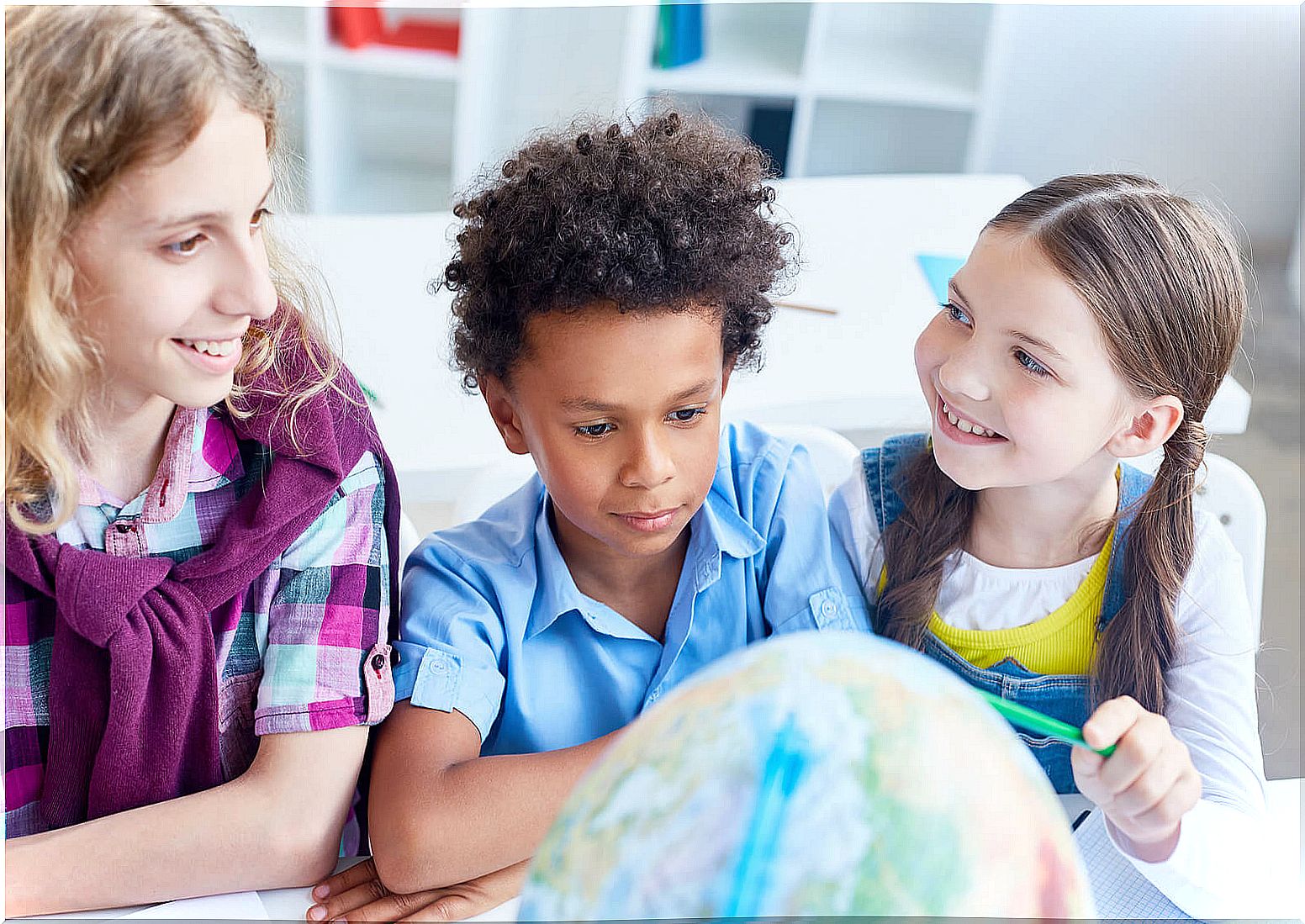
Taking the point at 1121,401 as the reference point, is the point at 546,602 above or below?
below

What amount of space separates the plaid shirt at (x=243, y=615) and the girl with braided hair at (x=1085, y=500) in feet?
1.45

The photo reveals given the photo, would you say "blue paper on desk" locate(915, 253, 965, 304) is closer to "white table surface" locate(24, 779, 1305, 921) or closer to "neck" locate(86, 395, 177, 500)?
"white table surface" locate(24, 779, 1305, 921)

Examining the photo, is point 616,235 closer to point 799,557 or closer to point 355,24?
point 799,557

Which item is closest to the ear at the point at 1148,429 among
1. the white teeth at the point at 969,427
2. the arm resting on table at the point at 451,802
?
the white teeth at the point at 969,427

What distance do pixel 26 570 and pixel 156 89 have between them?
13.4 inches

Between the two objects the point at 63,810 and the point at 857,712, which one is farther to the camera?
the point at 63,810

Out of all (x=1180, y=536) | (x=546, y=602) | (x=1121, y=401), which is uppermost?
(x=1121, y=401)

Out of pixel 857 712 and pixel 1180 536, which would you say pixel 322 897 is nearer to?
pixel 857 712

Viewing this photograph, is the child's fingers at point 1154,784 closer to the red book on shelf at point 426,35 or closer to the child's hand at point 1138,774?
the child's hand at point 1138,774

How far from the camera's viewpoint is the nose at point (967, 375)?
38.6 inches

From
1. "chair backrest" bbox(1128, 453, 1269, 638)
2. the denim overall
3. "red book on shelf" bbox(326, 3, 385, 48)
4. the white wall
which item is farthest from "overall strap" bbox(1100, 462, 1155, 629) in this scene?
"red book on shelf" bbox(326, 3, 385, 48)

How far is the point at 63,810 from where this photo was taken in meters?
0.94

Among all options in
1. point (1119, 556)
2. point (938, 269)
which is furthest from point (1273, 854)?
point (938, 269)

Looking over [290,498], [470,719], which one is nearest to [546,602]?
[470,719]
